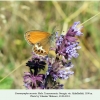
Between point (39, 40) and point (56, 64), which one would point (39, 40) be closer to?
point (39, 40)

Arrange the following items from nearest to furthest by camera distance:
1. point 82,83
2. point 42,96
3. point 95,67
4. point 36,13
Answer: point 42,96 < point 82,83 < point 95,67 < point 36,13

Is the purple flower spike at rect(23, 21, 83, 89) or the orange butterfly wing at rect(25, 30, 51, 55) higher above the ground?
A: the orange butterfly wing at rect(25, 30, 51, 55)

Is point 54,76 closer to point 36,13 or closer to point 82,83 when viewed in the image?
point 82,83

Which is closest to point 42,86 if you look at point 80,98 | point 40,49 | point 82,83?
point 40,49

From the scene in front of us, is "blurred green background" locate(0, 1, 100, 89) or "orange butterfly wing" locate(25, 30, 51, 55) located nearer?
"orange butterfly wing" locate(25, 30, 51, 55)

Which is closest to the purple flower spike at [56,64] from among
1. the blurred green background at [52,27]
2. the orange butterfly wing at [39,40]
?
the orange butterfly wing at [39,40]

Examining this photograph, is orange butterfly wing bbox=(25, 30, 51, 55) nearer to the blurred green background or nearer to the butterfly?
the butterfly

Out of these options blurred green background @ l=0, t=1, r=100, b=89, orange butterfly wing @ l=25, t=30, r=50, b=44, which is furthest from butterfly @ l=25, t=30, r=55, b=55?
blurred green background @ l=0, t=1, r=100, b=89

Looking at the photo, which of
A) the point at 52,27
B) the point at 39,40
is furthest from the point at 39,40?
the point at 52,27
